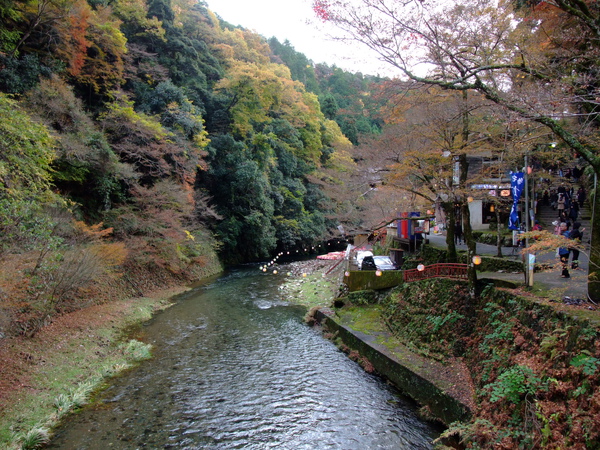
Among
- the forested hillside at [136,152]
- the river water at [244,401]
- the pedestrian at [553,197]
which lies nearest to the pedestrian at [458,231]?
the pedestrian at [553,197]

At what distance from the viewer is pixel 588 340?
5.80 metres

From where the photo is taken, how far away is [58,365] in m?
10.0

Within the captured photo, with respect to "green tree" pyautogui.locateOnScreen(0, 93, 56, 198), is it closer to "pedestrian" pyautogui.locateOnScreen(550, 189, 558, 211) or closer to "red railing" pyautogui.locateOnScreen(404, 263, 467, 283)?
"red railing" pyautogui.locateOnScreen(404, 263, 467, 283)

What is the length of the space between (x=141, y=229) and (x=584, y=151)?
19.1 m

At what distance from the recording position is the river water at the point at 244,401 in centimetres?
750

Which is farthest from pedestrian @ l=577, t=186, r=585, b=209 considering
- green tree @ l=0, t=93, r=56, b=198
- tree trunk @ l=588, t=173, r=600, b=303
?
green tree @ l=0, t=93, r=56, b=198

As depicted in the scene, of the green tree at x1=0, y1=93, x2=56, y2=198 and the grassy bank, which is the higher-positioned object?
the green tree at x1=0, y1=93, x2=56, y2=198

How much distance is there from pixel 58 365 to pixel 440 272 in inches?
481

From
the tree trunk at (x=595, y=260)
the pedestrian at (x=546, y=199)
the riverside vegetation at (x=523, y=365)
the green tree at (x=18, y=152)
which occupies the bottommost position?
the riverside vegetation at (x=523, y=365)

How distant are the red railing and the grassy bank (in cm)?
1024

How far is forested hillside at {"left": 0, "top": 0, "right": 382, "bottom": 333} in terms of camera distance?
37.1ft

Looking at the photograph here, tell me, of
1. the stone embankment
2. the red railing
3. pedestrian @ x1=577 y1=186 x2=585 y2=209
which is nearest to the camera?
the stone embankment

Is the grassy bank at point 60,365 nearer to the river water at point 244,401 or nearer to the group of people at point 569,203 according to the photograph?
the river water at point 244,401

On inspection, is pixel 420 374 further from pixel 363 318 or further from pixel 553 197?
pixel 553 197
